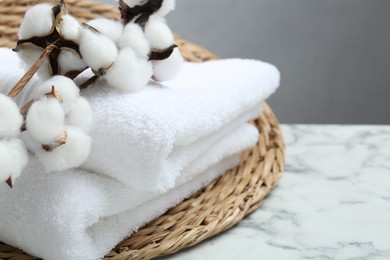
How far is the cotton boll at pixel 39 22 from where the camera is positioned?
557 millimetres

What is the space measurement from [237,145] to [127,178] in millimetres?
231

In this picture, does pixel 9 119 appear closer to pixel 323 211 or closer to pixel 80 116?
pixel 80 116

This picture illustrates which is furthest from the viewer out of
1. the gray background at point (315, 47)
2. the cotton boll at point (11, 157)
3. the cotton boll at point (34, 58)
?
the gray background at point (315, 47)

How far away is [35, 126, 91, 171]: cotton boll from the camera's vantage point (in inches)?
19.9

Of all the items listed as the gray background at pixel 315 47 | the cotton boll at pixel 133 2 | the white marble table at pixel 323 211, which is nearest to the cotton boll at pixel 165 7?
the cotton boll at pixel 133 2

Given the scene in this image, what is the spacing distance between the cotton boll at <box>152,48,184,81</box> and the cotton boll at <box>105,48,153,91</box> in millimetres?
38

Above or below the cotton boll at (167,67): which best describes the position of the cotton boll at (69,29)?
above

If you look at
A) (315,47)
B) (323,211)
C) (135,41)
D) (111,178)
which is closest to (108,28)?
(135,41)

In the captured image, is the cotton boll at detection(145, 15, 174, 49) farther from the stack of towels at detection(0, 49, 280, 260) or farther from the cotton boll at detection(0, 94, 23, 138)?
the cotton boll at detection(0, 94, 23, 138)

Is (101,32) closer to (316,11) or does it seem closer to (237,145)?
(237,145)

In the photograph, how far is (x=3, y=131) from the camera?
476 millimetres

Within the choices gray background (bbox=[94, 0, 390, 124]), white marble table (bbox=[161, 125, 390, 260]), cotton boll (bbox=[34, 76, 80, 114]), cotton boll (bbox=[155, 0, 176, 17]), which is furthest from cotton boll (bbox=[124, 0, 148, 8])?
gray background (bbox=[94, 0, 390, 124])

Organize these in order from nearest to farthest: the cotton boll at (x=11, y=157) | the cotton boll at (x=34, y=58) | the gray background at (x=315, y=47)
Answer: the cotton boll at (x=11, y=157), the cotton boll at (x=34, y=58), the gray background at (x=315, y=47)

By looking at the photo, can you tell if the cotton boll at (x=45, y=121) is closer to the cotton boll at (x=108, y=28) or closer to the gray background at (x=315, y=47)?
the cotton boll at (x=108, y=28)
